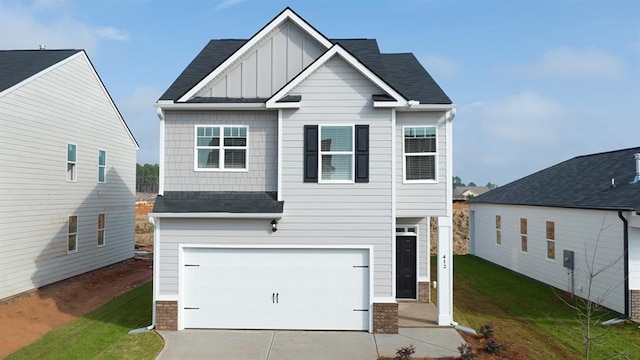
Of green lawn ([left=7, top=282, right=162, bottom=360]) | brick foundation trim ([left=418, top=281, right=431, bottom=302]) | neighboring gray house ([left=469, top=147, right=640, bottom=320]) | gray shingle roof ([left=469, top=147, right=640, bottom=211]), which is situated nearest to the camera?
green lawn ([left=7, top=282, right=162, bottom=360])

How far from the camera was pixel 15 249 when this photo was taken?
48.0ft

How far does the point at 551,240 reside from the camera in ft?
56.0

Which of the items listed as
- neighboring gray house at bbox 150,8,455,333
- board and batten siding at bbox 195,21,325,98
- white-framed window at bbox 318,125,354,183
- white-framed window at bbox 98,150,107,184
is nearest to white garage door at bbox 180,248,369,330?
neighboring gray house at bbox 150,8,455,333

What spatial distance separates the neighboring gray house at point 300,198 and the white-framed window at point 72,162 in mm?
8028

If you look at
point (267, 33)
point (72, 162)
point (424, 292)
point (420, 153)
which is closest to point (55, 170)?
point (72, 162)

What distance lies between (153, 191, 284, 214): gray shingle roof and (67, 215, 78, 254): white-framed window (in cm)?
837

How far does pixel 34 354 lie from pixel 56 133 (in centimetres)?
958

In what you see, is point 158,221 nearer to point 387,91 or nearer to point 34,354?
point 34,354

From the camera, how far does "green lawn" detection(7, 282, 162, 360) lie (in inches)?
387

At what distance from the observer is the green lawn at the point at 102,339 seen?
983 cm

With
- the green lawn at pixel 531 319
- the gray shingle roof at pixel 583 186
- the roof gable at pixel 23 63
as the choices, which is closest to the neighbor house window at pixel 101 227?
the roof gable at pixel 23 63

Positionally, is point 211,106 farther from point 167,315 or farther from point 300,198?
point 167,315

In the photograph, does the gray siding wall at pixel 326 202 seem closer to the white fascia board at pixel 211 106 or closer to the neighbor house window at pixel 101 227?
the white fascia board at pixel 211 106

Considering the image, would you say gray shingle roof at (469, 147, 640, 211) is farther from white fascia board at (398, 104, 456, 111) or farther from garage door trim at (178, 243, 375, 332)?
garage door trim at (178, 243, 375, 332)
